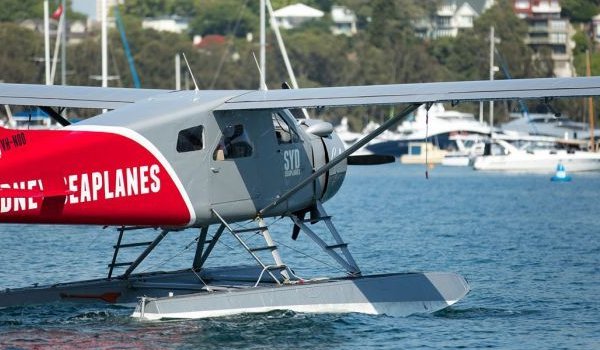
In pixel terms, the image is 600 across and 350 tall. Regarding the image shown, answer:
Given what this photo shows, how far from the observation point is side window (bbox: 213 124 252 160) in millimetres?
17578

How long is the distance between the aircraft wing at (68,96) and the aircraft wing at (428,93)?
1.70m

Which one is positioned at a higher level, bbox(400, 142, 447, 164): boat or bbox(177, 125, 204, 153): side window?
bbox(177, 125, 204, 153): side window

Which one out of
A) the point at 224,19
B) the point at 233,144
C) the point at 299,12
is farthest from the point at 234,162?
the point at 224,19

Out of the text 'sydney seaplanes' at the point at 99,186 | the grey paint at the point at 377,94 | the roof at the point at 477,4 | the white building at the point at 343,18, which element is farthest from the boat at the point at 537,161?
the roof at the point at 477,4

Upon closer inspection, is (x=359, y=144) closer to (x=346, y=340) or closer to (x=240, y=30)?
(x=346, y=340)

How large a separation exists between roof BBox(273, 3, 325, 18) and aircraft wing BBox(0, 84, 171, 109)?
91322mm

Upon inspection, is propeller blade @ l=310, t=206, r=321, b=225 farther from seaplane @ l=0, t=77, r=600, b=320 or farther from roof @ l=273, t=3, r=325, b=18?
roof @ l=273, t=3, r=325, b=18

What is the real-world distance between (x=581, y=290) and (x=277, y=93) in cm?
627

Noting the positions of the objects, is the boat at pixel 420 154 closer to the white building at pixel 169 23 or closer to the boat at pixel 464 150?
the boat at pixel 464 150

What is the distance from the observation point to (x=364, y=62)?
10006 centimetres

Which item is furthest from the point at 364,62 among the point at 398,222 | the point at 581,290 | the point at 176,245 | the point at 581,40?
the point at 581,290

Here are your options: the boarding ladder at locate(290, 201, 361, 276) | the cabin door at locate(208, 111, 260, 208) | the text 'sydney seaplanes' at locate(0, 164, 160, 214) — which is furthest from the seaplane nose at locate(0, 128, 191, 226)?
the boarding ladder at locate(290, 201, 361, 276)

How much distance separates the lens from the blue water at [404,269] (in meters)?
16.7

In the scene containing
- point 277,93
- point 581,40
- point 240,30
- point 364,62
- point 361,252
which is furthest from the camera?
point 240,30
